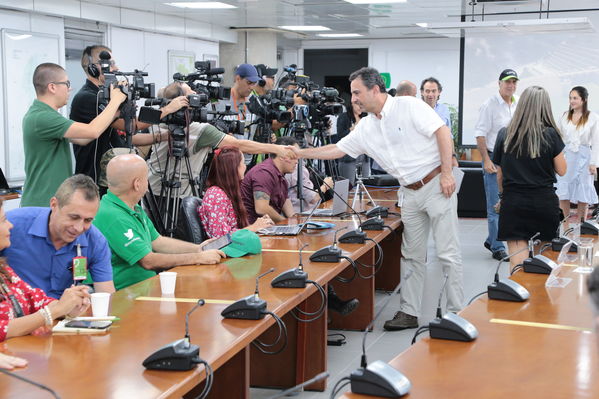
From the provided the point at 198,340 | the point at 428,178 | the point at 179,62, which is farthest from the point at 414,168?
the point at 179,62

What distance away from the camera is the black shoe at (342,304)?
468cm

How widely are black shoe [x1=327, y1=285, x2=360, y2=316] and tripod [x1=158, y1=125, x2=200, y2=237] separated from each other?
1110 millimetres

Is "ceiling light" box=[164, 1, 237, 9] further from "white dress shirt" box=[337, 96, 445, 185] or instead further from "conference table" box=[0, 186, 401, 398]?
"conference table" box=[0, 186, 401, 398]

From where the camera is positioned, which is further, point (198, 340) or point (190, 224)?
point (190, 224)

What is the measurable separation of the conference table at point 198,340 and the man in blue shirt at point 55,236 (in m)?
0.25

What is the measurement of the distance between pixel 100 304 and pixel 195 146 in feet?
8.99

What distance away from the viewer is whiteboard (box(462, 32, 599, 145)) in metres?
10.2

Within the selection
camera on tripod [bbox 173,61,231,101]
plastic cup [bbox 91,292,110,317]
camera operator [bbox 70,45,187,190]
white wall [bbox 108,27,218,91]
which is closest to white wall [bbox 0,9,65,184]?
white wall [bbox 108,27,218,91]

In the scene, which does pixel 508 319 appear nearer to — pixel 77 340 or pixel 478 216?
pixel 77 340

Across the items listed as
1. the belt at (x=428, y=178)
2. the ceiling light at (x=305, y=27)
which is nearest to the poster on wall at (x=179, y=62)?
the ceiling light at (x=305, y=27)

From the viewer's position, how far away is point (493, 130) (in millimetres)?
7273

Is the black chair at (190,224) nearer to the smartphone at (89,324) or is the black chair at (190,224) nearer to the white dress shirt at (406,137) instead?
the white dress shirt at (406,137)

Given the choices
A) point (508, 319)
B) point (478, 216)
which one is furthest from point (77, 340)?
point (478, 216)

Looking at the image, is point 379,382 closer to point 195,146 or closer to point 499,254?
point 195,146
